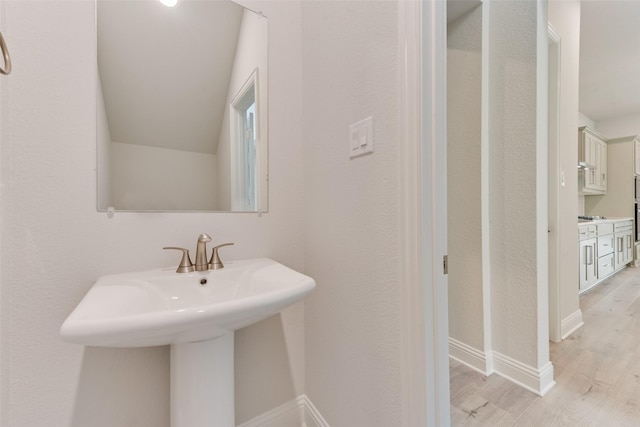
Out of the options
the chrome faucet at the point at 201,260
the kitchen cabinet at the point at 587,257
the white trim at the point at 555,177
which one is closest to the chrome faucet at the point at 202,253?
the chrome faucet at the point at 201,260

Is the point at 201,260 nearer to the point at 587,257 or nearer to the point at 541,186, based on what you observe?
the point at 541,186

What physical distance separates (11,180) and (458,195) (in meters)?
2.00

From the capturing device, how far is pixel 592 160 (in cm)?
376

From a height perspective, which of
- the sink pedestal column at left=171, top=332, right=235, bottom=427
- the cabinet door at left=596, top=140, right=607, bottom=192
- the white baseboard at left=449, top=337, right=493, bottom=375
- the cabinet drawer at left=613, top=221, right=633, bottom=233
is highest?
the cabinet door at left=596, top=140, right=607, bottom=192

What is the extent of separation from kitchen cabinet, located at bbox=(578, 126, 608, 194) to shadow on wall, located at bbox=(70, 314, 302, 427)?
4.59m

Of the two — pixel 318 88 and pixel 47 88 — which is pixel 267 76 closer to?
pixel 318 88

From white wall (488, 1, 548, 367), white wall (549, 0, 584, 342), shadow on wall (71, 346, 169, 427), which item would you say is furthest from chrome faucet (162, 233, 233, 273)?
white wall (549, 0, 584, 342)

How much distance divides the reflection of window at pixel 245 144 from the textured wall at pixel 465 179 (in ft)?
4.17

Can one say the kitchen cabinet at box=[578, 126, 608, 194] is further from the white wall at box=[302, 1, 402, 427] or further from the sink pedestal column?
the sink pedestal column

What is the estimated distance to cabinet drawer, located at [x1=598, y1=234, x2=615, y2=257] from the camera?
10.1ft

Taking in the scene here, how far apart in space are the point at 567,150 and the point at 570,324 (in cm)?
135

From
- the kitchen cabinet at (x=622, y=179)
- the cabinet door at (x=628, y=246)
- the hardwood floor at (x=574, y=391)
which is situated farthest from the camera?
the kitchen cabinet at (x=622, y=179)

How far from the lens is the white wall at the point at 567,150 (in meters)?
1.91

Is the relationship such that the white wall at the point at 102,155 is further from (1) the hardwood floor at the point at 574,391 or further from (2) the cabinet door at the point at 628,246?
(2) the cabinet door at the point at 628,246
